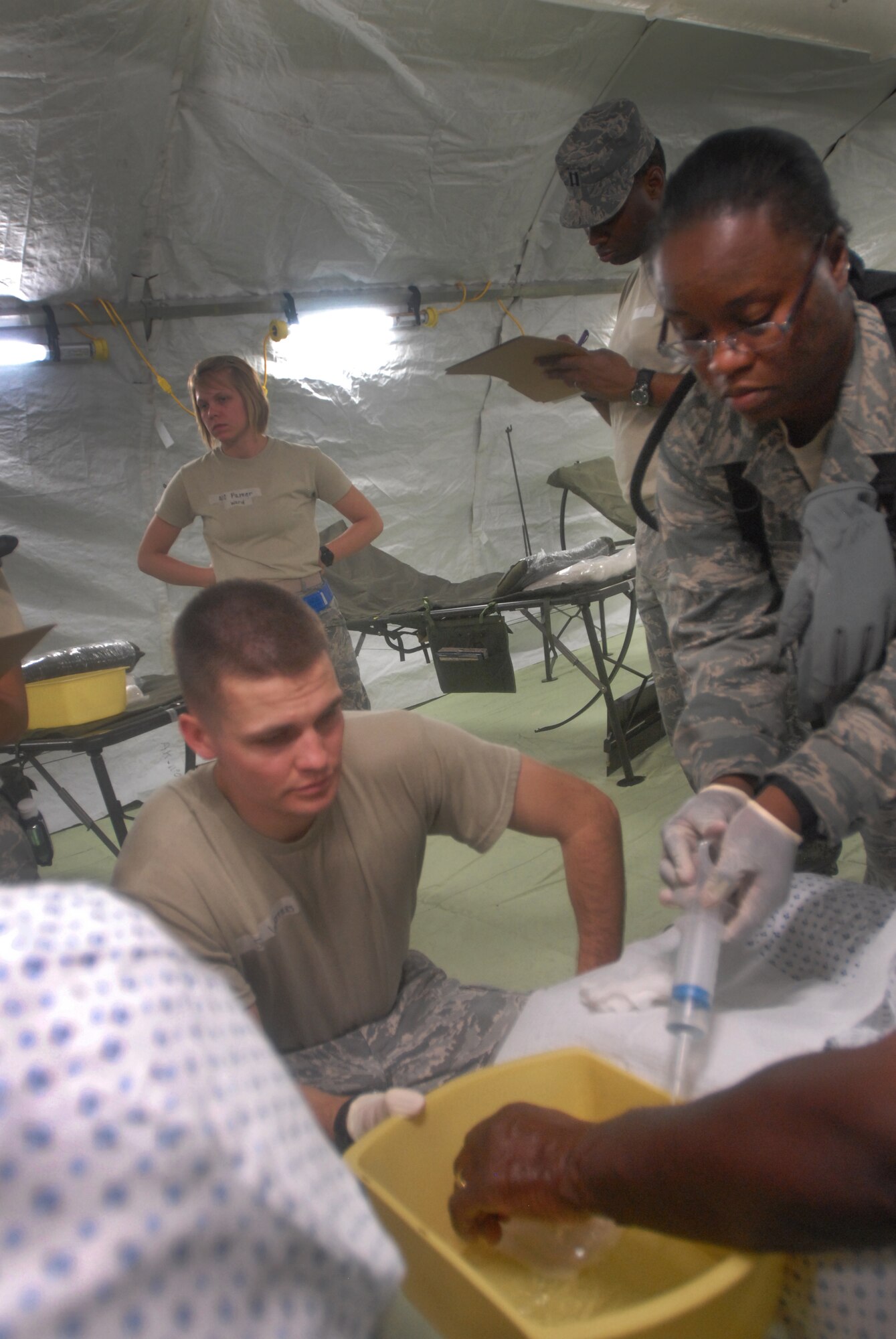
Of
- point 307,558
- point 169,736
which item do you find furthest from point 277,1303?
point 169,736

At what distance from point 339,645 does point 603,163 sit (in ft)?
5.09

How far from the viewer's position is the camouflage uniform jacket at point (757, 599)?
0.94m

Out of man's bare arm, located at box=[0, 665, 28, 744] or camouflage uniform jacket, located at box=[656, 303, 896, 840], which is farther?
man's bare arm, located at box=[0, 665, 28, 744]

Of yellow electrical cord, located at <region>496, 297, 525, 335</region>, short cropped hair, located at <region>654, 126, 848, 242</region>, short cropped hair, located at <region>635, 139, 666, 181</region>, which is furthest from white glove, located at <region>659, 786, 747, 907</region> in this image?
yellow electrical cord, located at <region>496, 297, 525, 335</region>

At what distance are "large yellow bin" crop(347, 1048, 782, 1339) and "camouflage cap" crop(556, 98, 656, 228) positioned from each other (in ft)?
5.68

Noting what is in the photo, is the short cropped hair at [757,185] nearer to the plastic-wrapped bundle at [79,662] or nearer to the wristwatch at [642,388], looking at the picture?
the wristwatch at [642,388]

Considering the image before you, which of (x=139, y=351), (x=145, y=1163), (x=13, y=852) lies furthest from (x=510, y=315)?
(x=145, y=1163)

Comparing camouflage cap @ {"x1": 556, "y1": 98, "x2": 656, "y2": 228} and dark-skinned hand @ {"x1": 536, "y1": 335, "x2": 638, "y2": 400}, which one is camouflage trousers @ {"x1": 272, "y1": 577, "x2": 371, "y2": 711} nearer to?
dark-skinned hand @ {"x1": 536, "y1": 335, "x2": 638, "y2": 400}

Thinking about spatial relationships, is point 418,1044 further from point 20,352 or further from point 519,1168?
point 20,352

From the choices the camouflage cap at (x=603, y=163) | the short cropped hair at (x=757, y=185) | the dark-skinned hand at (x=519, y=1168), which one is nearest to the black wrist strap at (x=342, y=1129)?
the dark-skinned hand at (x=519, y=1168)

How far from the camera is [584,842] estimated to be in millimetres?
1309

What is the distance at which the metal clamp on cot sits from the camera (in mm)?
2789

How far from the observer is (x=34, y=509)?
339 centimetres

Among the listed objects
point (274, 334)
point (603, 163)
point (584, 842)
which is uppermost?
point (274, 334)
